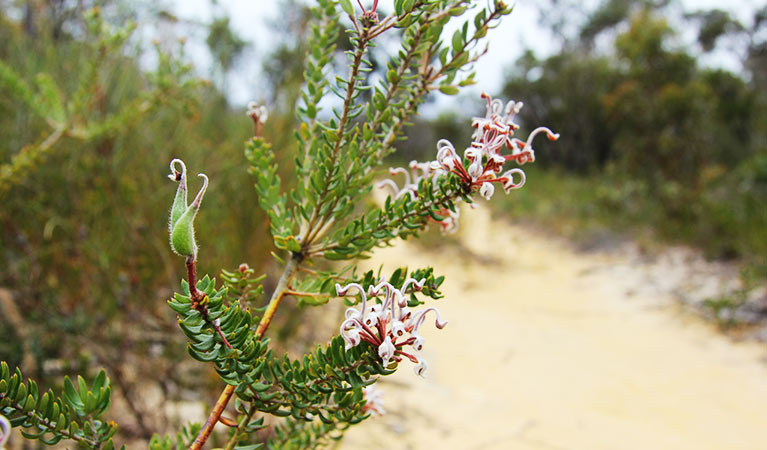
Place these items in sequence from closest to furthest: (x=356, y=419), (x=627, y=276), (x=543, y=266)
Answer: (x=356, y=419) < (x=627, y=276) < (x=543, y=266)

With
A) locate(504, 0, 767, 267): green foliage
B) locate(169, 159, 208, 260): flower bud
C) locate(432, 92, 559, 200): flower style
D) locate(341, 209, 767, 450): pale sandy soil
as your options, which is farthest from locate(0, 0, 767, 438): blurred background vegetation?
locate(432, 92, 559, 200): flower style

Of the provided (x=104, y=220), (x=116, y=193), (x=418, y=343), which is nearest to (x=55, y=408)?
(x=418, y=343)

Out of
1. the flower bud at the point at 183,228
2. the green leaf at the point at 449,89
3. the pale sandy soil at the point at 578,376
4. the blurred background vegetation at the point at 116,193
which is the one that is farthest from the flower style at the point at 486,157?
the pale sandy soil at the point at 578,376

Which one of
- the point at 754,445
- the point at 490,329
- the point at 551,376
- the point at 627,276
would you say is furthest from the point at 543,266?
the point at 754,445

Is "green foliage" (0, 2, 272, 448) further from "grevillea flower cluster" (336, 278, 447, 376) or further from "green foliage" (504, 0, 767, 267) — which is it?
"green foliage" (504, 0, 767, 267)

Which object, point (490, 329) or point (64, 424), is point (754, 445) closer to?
point (490, 329)

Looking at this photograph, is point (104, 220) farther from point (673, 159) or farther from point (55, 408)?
point (673, 159)
